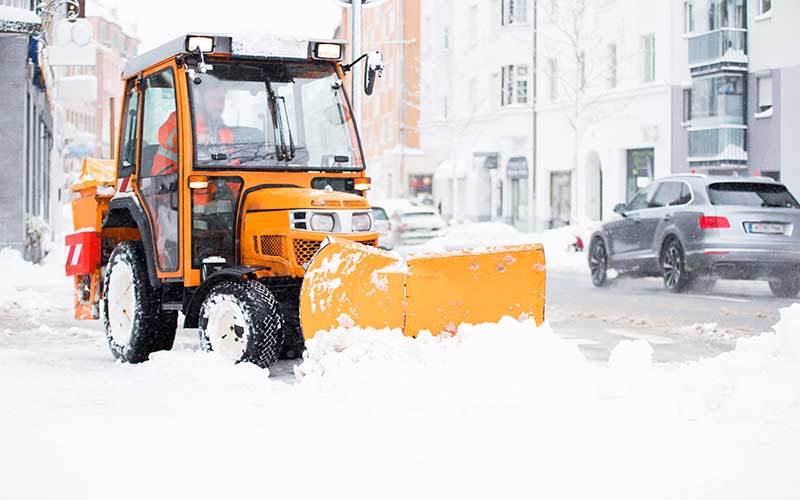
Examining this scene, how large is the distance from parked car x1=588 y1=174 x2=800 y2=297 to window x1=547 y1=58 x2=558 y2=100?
2768 cm

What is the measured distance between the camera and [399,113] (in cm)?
6612

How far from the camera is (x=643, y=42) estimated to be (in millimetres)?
39438

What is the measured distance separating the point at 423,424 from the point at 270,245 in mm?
2702

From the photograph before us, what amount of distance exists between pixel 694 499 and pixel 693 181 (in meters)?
12.9

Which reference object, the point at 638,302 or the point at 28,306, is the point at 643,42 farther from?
the point at 28,306

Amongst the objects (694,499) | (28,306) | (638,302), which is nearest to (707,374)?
(694,499)

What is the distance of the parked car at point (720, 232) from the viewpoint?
16609 millimetres

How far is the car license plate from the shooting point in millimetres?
16688

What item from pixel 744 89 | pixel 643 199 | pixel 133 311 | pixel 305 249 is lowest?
pixel 133 311

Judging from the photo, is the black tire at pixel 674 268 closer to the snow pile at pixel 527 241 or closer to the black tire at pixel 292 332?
the snow pile at pixel 527 241

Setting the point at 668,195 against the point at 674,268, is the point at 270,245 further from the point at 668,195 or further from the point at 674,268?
the point at 668,195

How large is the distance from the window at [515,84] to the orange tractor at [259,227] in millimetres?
39852

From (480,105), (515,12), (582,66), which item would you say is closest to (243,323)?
(582,66)

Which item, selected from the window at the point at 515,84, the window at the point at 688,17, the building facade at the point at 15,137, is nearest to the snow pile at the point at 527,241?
the window at the point at 688,17
